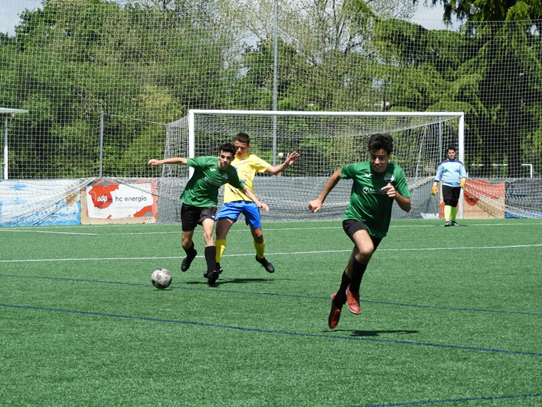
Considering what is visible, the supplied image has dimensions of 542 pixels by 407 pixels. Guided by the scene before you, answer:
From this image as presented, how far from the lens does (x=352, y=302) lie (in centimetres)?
691

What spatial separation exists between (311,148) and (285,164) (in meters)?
16.3

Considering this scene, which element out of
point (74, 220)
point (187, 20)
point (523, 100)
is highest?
point (187, 20)

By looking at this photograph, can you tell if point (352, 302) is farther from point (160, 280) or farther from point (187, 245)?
point (187, 245)

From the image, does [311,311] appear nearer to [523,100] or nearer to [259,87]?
[259,87]

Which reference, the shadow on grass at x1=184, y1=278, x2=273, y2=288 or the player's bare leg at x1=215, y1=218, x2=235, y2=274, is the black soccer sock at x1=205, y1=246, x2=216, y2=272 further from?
the player's bare leg at x1=215, y1=218, x2=235, y2=274

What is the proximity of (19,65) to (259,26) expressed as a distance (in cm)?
838

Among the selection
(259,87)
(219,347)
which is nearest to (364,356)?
→ (219,347)

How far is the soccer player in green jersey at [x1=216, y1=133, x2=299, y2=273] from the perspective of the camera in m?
Answer: 10.6

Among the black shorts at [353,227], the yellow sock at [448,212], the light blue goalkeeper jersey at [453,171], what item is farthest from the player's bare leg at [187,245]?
the light blue goalkeeper jersey at [453,171]

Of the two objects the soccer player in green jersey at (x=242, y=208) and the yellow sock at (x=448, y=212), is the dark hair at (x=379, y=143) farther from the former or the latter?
the yellow sock at (x=448, y=212)

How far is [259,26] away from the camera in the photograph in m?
30.2

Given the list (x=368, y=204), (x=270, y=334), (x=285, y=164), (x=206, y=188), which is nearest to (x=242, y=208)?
(x=206, y=188)

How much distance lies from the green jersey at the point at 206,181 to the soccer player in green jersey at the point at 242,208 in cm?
36

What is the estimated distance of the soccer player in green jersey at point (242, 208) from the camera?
34.7 ft
